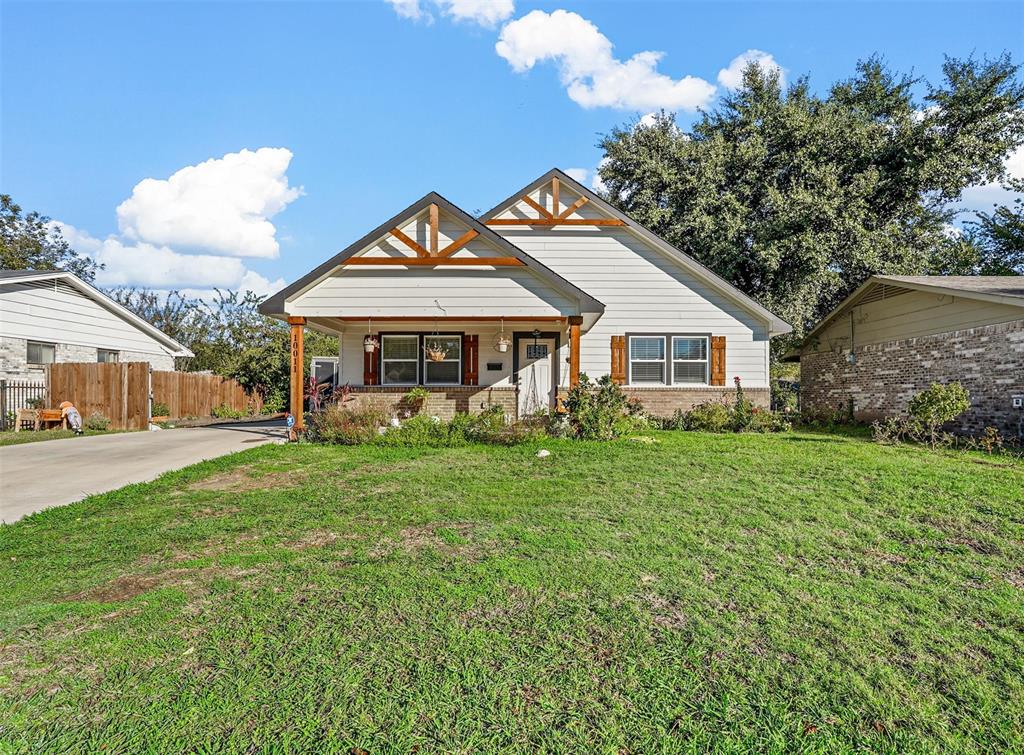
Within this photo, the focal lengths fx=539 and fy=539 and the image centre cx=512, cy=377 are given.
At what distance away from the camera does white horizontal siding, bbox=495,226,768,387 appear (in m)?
14.5

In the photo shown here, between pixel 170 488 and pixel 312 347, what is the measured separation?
1858 centimetres

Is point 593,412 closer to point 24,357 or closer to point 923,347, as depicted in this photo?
point 923,347

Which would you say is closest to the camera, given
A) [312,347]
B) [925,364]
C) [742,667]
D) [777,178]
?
[742,667]

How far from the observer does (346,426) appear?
1083 centimetres

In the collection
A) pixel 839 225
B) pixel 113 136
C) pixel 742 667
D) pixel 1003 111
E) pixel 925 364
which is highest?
pixel 1003 111

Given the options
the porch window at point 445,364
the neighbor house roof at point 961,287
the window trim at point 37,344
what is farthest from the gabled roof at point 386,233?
the window trim at point 37,344

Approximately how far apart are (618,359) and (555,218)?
4.29 m

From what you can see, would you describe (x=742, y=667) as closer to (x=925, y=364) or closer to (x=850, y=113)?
(x=925, y=364)

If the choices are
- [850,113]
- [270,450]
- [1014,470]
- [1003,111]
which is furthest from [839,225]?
[270,450]

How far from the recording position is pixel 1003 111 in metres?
18.3

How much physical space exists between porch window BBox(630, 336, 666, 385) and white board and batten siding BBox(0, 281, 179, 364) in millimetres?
17311

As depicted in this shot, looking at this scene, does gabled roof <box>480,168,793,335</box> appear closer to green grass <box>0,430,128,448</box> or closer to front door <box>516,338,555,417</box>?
front door <box>516,338,555,417</box>

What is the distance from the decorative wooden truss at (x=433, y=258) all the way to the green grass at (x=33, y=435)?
329 inches

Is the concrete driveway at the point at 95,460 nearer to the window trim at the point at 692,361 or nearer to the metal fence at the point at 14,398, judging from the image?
the metal fence at the point at 14,398
